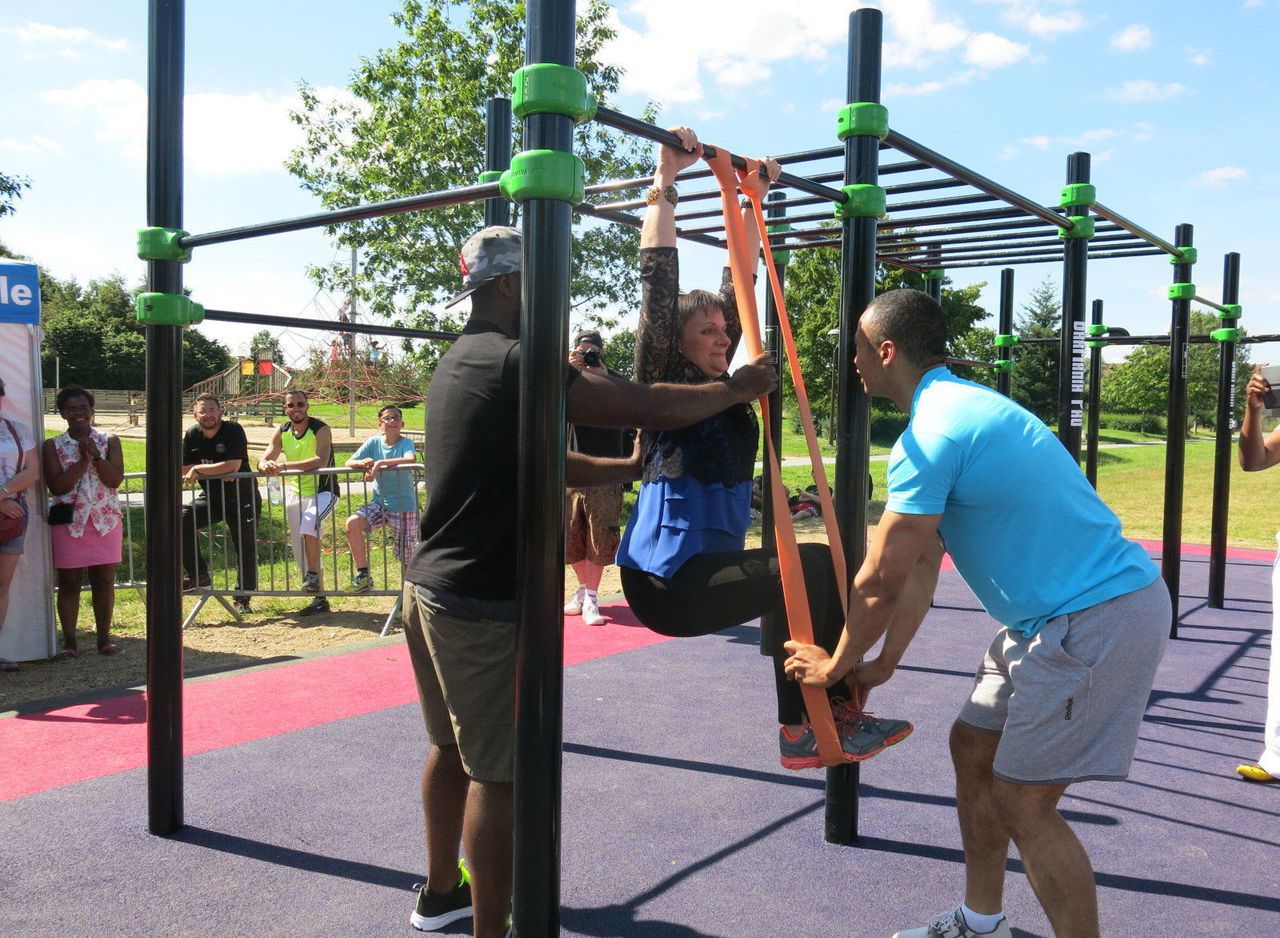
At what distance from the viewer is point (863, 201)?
3242 mm

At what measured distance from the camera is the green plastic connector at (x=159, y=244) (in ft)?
10.9

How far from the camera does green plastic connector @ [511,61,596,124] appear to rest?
1.96 m

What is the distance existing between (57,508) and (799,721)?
18.4 ft

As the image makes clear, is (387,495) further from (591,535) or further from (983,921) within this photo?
(983,921)

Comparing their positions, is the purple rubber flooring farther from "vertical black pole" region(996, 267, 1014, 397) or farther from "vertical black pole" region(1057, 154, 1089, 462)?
"vertical black pole" region(996, 267, 1014, 397)

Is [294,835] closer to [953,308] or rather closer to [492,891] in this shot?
[492,891]

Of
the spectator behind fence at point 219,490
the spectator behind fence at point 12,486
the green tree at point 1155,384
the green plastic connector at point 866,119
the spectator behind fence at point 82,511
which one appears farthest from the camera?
the green tree at point 1155,384

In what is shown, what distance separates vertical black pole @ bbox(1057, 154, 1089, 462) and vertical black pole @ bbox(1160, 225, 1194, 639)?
2.45 metres

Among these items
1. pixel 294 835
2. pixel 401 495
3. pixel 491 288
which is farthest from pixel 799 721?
pixel 401 495

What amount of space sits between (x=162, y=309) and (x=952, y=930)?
3.18 m

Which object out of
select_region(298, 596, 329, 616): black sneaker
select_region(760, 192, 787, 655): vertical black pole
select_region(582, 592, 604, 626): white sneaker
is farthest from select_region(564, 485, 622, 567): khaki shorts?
select_region(298, 596, 329, 616): black sneaker

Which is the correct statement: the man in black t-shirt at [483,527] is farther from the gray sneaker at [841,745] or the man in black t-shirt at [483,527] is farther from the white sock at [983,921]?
the white sock at [983,921]

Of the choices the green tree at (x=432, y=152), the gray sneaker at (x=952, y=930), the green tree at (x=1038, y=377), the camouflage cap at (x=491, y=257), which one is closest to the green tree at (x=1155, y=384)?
the green tree at (x=1038, y=377)

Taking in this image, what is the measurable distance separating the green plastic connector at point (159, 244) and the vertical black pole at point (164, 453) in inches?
1.2
